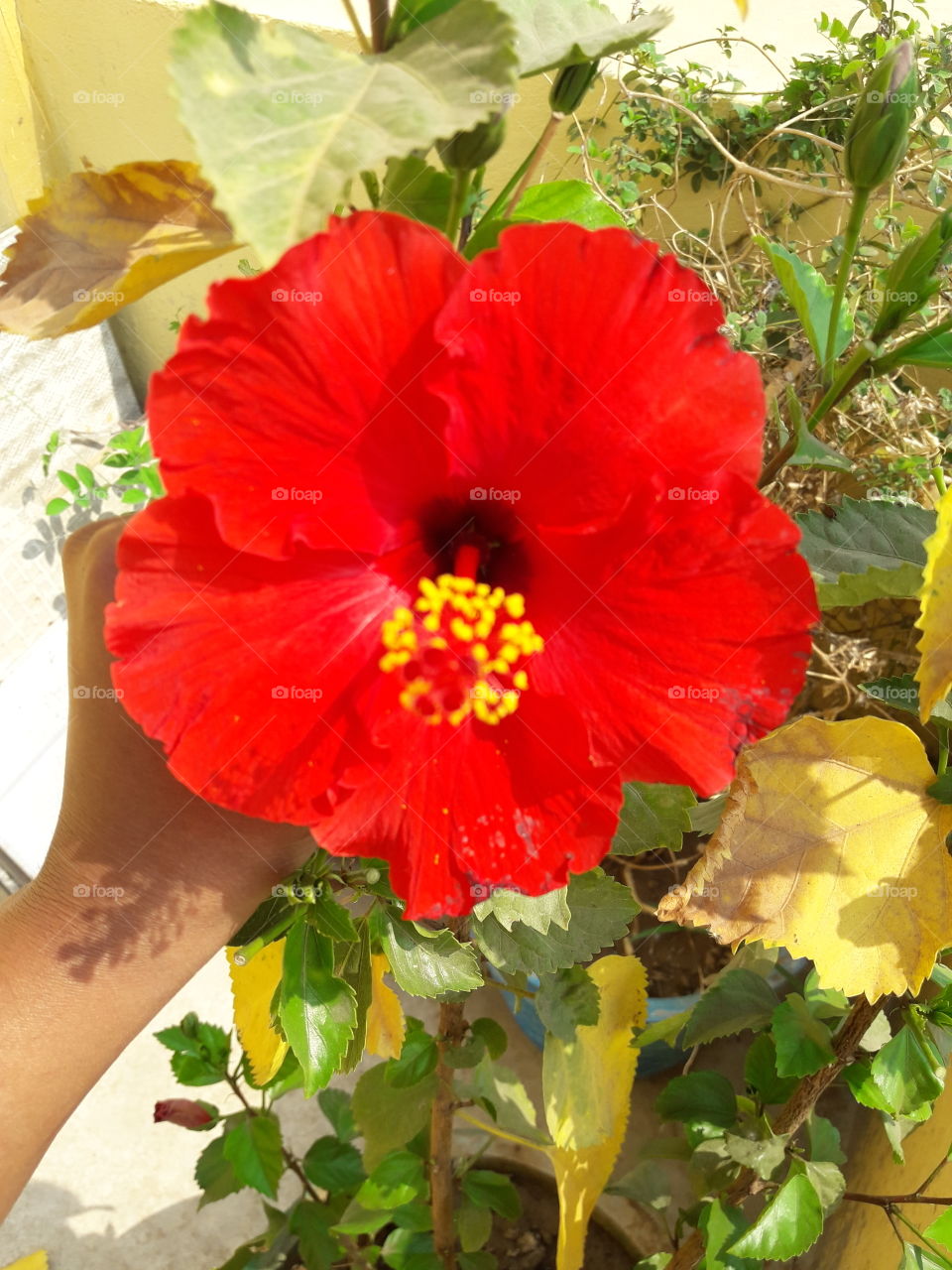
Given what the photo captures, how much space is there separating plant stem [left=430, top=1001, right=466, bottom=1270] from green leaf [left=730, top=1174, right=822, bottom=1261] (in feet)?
0.92

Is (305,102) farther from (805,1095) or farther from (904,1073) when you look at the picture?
(805,1095)

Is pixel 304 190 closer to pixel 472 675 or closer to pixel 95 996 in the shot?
pixel 472 675

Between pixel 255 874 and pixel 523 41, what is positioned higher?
pixel 523 41

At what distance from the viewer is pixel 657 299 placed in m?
0.36

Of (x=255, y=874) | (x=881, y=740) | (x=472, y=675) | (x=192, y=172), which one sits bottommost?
(x=881, y=740)

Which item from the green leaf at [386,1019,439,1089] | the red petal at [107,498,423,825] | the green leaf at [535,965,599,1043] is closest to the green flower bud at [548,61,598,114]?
the red petal at [107,498,423,825]

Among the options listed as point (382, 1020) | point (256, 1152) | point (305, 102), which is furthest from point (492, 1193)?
point (305, 102)

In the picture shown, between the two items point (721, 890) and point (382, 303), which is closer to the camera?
point (382, 303)

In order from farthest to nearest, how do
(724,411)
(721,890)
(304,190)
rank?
(721,890) → (724,411) → (304,190)

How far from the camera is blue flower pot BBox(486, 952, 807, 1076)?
54.5 inches

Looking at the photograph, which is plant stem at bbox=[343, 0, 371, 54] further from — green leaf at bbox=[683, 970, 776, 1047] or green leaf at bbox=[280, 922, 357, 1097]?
green leaf at bbox=[683, 970, 776, 1047]

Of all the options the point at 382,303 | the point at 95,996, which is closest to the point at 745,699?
the point at 382,303

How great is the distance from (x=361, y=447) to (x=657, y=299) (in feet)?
0.44

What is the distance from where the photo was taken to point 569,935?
2.11ft
